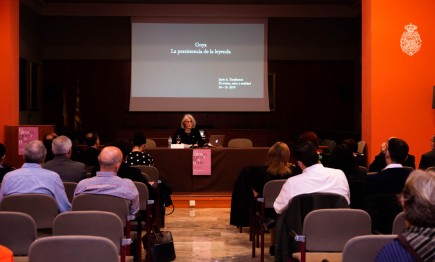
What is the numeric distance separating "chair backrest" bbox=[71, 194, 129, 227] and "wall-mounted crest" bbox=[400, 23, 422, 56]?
5567 mm

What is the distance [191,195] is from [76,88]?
292 inches

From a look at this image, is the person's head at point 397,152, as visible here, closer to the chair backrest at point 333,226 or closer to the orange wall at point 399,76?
the chair backrest at point 333,226

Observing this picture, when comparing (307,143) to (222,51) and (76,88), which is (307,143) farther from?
(76,88)

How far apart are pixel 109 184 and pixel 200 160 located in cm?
442

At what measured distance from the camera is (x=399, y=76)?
874 cm

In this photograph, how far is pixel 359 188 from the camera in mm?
5078

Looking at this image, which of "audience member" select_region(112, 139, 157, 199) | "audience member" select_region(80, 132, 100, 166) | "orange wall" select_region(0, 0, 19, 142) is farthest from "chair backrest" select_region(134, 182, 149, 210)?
"orange wall" select_region(0, 0, 19, 142)

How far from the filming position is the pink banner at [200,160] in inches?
355

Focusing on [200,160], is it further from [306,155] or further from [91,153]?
[306,155]

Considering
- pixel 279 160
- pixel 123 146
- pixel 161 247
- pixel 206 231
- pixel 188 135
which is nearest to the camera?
pixel 161 247

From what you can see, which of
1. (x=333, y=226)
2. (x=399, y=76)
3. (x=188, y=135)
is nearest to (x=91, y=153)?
(x=188, y=135)

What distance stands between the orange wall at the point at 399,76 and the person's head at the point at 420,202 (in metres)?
6.67

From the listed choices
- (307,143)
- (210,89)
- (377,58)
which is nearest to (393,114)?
(377,58)

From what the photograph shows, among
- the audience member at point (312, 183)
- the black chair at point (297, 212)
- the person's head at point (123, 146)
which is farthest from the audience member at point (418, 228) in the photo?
the person's head at point (123, 146)
